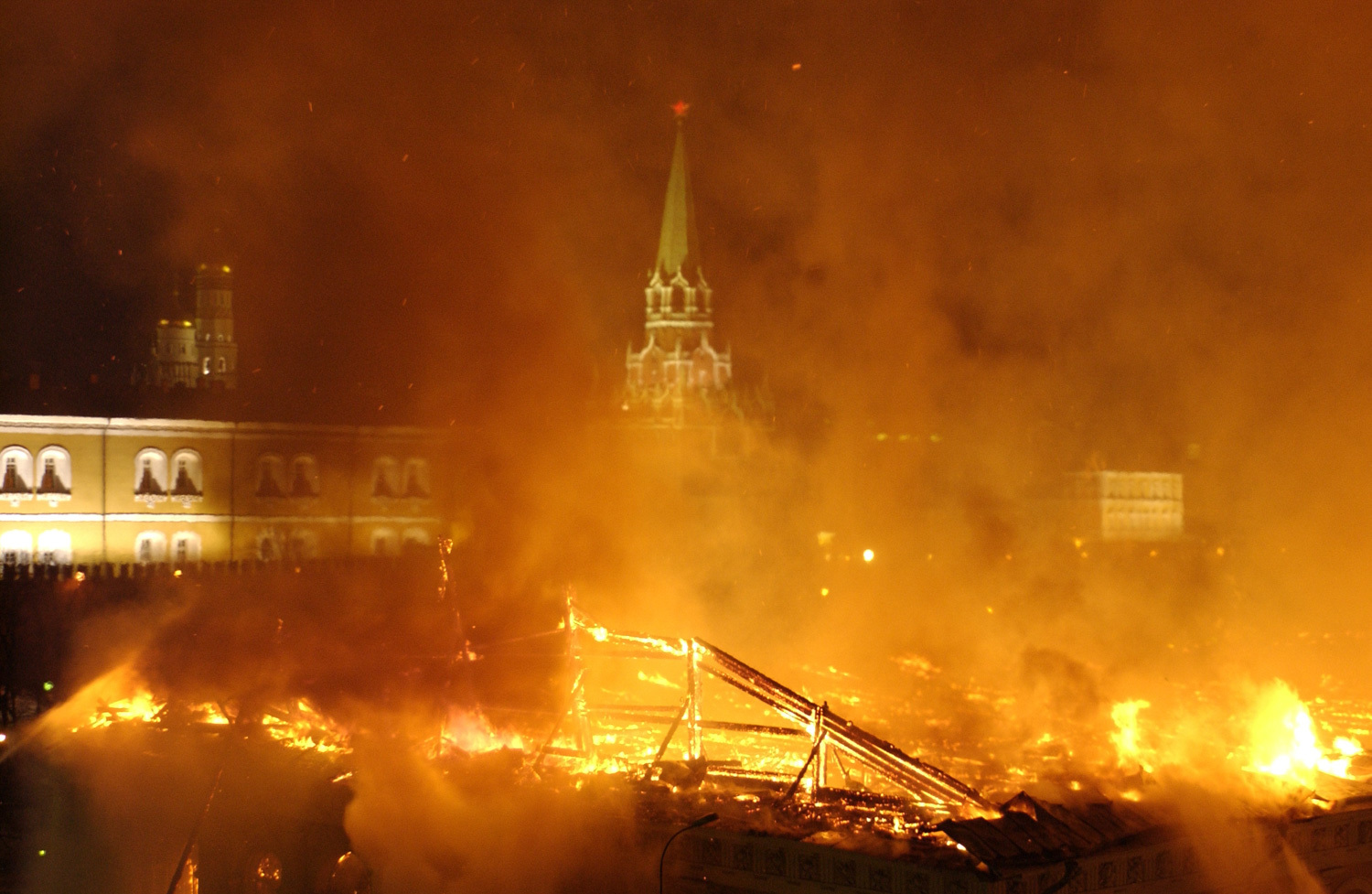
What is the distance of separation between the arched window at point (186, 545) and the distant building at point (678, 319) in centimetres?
2650

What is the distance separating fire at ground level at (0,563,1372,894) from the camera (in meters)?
11.8

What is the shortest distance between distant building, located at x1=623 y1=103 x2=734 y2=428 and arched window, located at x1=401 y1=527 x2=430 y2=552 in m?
22.3

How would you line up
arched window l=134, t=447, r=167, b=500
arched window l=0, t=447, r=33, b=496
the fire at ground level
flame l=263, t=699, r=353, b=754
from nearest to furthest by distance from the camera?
1. the fire at ground level
2. flame l=263, t=699, r=353, b=754
3. arched window l=0, t=447, r=33, b=496
4. arched window l=134, t=447, r=167, b=500

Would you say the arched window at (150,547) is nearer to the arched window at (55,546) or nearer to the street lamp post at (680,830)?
the arched window at (55,546)

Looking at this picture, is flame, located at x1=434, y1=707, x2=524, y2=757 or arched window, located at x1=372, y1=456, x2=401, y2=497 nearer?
flame, located at x1=434, y1=707, x2=524, y2=757

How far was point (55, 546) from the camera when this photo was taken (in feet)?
115

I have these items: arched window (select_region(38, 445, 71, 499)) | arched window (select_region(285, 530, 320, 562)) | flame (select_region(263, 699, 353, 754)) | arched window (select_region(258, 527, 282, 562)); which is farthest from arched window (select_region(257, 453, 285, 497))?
flame (select_region(263, 699, 353, 754))

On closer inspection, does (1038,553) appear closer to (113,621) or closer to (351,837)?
(113,621)

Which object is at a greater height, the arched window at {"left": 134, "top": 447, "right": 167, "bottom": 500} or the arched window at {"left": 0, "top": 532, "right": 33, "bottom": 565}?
the arched window at {"left": 134, "top": 447, "right": 167, "bottom": 500}

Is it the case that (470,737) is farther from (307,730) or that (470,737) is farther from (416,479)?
(416,479)

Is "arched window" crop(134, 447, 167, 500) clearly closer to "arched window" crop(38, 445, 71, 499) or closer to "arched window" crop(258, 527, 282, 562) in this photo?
"arched window" crop(38, 445, 71, 499)

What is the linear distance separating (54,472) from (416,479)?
983 centimetres

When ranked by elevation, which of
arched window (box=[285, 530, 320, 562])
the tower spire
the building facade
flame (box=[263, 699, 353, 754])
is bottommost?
flame (box=[263, 699, 353, 754])

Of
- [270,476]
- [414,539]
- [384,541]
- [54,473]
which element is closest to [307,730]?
[54,473]
